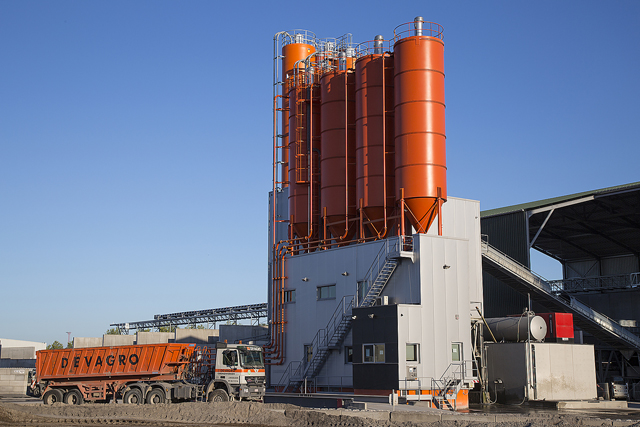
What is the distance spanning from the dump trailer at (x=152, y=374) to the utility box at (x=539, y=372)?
13.5 m

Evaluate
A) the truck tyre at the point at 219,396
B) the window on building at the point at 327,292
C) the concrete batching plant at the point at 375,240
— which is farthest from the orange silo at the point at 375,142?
the truck tyre at the point at 219,396

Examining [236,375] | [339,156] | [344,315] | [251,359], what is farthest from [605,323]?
[236,375]

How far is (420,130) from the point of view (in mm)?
38094

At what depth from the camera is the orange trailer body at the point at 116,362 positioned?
34.2 meters

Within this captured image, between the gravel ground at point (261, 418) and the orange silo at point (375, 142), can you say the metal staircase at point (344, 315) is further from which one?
the gravel ground at point (261, 418)

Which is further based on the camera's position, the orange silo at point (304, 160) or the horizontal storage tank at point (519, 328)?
the orange silo at point (304, 160)


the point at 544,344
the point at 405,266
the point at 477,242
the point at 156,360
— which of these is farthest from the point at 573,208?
the point at 156,360

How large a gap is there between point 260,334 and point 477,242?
23756 mm

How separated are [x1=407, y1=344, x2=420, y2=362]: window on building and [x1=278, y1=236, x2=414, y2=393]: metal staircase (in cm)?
404

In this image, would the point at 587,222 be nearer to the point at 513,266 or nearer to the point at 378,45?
the point at 513,266

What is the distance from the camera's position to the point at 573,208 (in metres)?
58.7

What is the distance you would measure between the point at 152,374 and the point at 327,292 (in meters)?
11.3

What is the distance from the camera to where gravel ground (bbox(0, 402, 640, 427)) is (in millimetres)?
24078

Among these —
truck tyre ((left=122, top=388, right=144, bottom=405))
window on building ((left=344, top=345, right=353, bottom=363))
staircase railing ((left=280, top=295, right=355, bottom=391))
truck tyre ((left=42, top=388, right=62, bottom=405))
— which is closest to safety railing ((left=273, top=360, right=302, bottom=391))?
staircase railing ((left=280, top=295, right=355, bottom=391))
